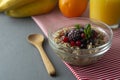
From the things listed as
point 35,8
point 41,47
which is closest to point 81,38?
point 41,47

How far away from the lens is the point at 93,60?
667mm

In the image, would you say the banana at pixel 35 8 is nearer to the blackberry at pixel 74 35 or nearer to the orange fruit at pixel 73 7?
the orange fruit at pixel 73 7

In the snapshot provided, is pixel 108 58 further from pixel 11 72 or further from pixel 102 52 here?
pixel 11 72

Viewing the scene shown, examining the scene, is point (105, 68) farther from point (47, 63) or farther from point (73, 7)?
point (73, 7)

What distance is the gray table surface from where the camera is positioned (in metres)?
0.68

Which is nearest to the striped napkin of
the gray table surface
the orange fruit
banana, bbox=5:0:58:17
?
the gray table surface

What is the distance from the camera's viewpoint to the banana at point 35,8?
3.03ft

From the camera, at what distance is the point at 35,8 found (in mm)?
925

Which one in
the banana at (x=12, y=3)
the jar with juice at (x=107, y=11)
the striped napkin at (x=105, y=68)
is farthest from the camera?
the banana at (x=12, y=3)

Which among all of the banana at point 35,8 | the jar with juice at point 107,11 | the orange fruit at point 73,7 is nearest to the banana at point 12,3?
the banana at point 35,8

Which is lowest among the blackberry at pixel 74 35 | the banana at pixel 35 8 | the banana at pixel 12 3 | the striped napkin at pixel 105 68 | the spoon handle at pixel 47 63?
the striped napkin at pixel 105 68

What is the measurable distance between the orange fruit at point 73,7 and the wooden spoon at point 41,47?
0.12m

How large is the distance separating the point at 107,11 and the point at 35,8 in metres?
0.25

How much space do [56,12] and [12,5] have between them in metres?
0.15
